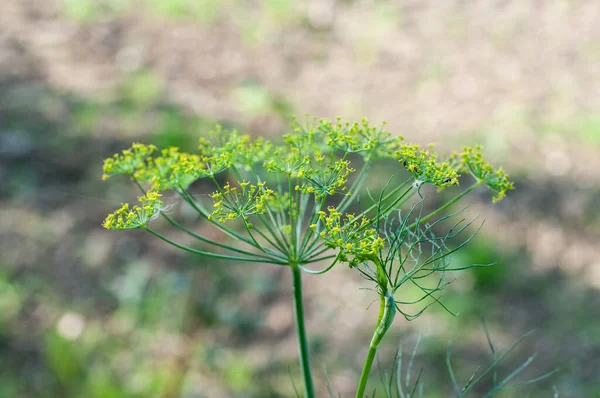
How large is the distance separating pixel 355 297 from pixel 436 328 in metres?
0.74

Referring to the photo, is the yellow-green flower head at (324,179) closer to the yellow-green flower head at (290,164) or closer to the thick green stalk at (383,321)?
the yellow-green flower head at (290,164)

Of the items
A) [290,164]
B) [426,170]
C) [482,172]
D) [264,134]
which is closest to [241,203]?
[290,164]

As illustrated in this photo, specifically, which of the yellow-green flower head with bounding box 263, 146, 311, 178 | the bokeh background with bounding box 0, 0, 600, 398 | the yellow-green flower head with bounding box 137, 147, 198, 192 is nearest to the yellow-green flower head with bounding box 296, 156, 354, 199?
the yellow-green flower head with bounding box 263, 146, 311, 178

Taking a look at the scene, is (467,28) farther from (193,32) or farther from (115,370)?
(115,370)

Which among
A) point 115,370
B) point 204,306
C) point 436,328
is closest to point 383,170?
point 436,328

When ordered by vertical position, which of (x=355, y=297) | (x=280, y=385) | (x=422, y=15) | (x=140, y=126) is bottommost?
(x=280, y=385)

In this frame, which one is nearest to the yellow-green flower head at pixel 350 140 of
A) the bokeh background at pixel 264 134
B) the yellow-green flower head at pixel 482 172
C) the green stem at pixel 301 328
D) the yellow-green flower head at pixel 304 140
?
the yellow-green flower head at pixel 304 140

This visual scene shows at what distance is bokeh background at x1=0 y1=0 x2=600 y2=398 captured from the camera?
4.52 meters

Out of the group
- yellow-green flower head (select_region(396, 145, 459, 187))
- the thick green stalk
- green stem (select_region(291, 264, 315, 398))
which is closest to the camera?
the thick green stalk

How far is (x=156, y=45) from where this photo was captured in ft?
25.0

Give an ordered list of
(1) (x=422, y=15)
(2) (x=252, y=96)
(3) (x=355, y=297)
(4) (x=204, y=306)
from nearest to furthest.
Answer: (4) (x=204, y=306)
(3) (x=355, y=297)
(2) (x=252, y=96)
(1) (x=422, y=15)

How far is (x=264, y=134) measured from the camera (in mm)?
6426

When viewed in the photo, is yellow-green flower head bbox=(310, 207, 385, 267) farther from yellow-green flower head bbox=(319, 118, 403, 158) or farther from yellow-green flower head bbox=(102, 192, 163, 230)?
yellow-green flower head bbox=(102, 192, 163, 230)

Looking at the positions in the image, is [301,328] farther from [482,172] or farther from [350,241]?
[482,172]
